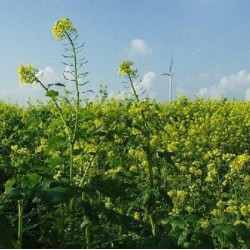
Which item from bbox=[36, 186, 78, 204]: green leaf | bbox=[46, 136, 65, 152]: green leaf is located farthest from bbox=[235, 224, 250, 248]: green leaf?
bbox=[46, 136, 65, 152]: green leaf

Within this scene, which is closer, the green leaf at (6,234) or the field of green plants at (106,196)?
the green leaf at (6,234)

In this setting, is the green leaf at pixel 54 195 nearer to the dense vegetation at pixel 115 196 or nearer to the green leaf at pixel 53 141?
→ the dense vegetation at pixel 115 196

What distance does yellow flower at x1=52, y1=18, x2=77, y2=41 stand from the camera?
4.15 meters

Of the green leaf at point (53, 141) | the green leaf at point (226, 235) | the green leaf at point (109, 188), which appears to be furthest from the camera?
the green leaf at point (53, 141)

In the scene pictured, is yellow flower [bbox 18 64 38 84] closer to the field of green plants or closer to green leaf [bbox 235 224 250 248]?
the field of green plants

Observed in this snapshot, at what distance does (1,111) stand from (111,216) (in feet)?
30.2

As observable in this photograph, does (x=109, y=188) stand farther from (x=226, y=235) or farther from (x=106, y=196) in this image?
(x=226, y=235)

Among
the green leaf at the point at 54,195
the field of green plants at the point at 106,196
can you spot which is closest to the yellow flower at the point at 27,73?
the field of green plants at the point at 106,196

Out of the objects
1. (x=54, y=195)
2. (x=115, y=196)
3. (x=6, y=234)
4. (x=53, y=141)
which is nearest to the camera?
(x=6, y=234)

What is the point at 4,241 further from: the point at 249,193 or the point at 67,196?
the point at 249,193

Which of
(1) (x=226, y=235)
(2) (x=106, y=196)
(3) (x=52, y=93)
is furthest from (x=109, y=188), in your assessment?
(3) (x=52, y=93)

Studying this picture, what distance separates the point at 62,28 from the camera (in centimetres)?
416

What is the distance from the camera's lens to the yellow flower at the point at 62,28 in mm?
4152

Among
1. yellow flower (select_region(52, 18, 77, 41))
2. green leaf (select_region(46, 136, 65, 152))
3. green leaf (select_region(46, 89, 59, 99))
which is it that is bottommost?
green leaf (select_region(46, 136, 65, 152))
